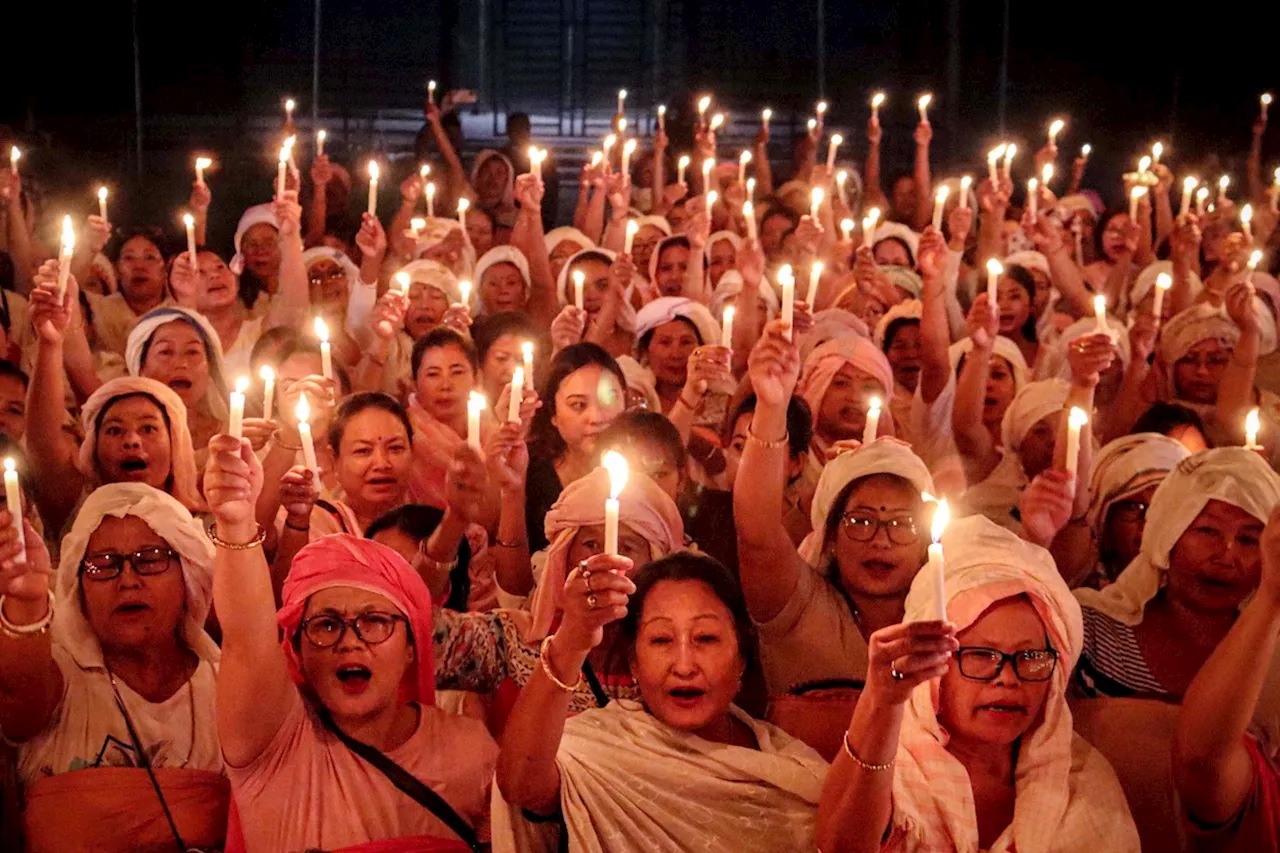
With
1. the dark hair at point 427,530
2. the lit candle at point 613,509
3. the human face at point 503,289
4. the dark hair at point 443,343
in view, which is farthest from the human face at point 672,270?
the lit candle at point 613,509

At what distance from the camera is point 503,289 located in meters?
6.52

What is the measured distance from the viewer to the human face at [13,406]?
14.6ft

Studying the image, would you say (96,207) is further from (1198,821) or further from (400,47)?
(1198,821)

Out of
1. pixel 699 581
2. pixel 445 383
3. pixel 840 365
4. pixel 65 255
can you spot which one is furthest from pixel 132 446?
pixel 840 365

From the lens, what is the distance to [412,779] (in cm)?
277

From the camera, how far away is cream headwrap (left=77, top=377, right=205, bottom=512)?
3.94m

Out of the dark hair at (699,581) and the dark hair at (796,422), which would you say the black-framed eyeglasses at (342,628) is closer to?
the dark hair at (699,581)

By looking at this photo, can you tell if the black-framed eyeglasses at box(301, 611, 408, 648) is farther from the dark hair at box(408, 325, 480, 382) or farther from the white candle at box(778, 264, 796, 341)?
the dark hair at box(408, 325, 480, 382)

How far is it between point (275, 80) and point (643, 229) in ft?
24.2

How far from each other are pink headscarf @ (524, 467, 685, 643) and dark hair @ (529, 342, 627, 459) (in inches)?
42.8

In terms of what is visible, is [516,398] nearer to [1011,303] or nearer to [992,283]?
[992,283]

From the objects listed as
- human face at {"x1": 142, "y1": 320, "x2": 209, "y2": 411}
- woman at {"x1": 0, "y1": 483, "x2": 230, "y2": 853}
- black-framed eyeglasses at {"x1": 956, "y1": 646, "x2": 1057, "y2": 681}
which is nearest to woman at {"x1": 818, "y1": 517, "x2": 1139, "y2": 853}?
black-framed eyeglasses at {"x1": 956, "y1": 646, "x2": 1057, "y2": 681}

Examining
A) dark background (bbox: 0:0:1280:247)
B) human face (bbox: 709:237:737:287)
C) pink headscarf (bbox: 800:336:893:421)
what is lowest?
pink headscarf (bbox: 800:336:893:421)

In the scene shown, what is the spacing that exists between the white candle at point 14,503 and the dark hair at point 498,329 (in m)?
2.71
